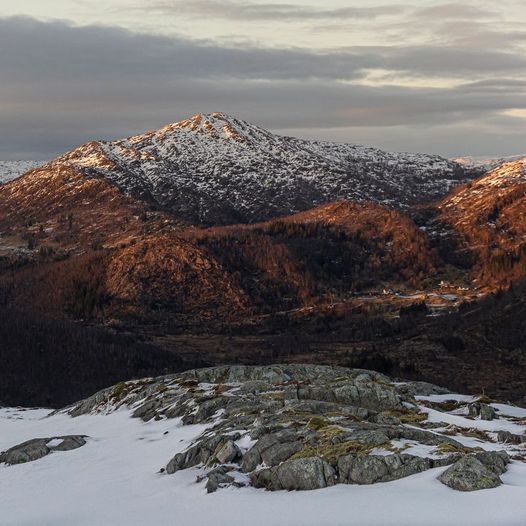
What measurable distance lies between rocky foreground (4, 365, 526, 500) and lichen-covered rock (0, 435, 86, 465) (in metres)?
0.09

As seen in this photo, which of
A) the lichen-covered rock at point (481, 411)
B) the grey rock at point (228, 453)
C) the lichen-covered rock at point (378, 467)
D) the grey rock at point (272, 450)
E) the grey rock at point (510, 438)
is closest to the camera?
the lichen-covered rock at point (378, 467)

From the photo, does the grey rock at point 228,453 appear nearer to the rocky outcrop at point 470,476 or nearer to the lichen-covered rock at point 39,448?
the rocky outcrop at point 470,476

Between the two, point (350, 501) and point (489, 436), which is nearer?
point (350, 501)

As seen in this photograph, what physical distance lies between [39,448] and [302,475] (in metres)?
26.4

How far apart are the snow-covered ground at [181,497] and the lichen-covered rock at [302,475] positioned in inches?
24.5

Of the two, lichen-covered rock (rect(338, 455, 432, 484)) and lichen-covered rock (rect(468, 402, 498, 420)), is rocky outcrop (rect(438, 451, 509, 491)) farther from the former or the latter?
lichen-covered rock (rect(468, 402, 498, 420))

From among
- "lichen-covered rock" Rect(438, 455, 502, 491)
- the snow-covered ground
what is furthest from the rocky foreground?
the snow-covered ground

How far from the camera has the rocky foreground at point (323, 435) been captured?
31.2 meters

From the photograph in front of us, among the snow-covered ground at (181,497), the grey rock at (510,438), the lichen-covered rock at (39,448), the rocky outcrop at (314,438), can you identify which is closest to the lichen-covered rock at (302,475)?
the rocky outcrop at (314,438)

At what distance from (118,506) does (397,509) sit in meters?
14.5

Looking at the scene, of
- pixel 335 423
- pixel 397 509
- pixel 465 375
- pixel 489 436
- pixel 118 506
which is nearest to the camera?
pixel 397 509

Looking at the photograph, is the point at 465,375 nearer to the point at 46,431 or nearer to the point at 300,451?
the point at 46,431

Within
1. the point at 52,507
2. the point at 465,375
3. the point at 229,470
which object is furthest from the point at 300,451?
the point at 465,375

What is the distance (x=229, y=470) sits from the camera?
35.2 meters
